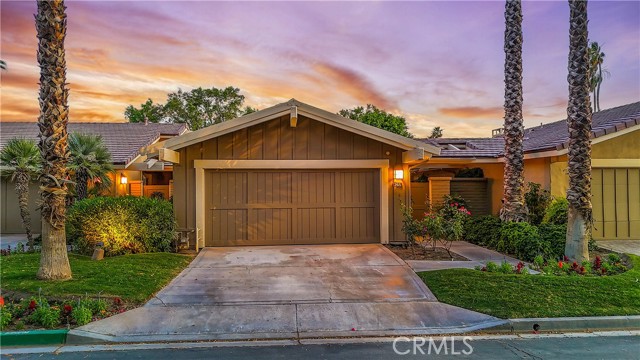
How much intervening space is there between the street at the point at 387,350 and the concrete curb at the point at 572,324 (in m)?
0.26

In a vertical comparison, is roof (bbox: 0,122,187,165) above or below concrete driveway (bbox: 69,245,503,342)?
above

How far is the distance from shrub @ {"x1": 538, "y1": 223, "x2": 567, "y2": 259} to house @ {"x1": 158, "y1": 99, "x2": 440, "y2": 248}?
10.8 feet

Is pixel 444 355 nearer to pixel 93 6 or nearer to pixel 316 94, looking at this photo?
pixel 93 6

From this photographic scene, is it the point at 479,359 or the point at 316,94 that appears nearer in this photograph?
the point at 479,359

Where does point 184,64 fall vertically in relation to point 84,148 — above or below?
above

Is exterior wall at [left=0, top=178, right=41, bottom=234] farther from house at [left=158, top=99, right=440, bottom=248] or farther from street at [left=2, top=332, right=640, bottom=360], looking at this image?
street at [left=2, top=332, right=640, bottom=360]

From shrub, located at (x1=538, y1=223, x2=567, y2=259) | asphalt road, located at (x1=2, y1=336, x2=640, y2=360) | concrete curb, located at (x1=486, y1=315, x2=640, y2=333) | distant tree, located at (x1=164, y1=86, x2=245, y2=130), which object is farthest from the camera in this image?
distant tree, located at (x1=164, y1=86, x2=245, y2=130)

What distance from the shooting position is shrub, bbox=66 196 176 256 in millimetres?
8000

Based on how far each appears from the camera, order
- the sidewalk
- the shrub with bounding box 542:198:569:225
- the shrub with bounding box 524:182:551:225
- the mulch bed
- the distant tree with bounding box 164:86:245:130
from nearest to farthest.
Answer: the sidewalk, the mulch bed, the shrub with bounding box 542:198:569:225, the shrub with bounding box 524:182:551:225, the distant tree with bounding box 164:86:245:130

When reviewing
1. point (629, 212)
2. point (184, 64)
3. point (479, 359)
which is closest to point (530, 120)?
point (629, 212)

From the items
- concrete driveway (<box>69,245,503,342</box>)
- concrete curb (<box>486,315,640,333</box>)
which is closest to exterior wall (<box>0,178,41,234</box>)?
concrete driveway (<box>69,245,503,342</box>)

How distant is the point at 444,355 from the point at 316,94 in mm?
14196

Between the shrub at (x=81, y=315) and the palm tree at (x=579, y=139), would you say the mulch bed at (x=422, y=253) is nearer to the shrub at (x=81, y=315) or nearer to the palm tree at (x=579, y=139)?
the palm tree at (x=579, y=139)

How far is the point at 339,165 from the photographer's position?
31.4 feet
